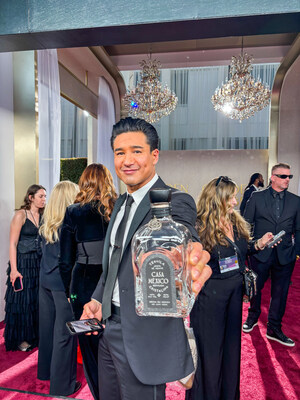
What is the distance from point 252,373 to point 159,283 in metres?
2.01

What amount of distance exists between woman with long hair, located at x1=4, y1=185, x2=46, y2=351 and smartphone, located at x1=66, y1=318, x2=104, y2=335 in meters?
1.66

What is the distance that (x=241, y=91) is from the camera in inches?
208

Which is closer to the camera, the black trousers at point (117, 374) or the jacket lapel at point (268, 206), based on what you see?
the black trousers at point (117, 374)

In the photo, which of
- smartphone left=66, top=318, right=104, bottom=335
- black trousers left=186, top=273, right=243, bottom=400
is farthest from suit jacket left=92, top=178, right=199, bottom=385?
black trousers left=186, top=273, right=243, bottom=400

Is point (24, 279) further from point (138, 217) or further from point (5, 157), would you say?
point (138, 217)

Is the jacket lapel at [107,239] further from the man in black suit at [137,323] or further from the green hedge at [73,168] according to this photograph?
the green hedge at [73,168]

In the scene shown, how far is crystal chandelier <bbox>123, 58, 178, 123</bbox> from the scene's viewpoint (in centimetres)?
545

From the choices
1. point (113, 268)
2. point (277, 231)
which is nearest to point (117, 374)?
point (113, 268)

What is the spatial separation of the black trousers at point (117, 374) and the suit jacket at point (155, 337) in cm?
6

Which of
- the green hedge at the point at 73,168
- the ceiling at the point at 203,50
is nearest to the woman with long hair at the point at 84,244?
the ceiling at the point at 203,50

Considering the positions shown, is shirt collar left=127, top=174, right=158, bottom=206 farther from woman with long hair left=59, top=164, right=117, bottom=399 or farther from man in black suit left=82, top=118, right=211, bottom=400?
woman with long hair left=59, top=164, right=117, bottom=399

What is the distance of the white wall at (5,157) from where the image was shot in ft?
10.3

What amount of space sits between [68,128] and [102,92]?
14.9 feet

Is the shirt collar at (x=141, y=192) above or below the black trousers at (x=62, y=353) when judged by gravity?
above
